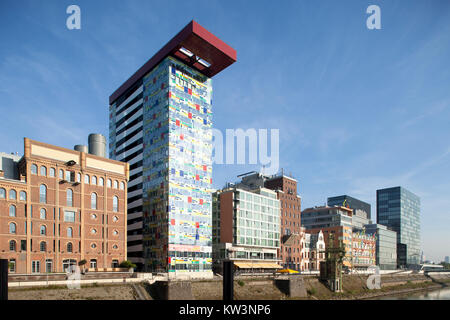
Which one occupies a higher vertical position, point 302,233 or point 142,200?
point 142,200

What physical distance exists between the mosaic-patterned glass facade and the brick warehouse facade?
12564 millimetres

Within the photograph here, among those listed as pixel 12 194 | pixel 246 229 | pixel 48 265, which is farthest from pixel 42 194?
pixel 246 229

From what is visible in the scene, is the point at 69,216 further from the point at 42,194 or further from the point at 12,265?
the point at 12,265

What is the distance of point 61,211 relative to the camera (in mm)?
82688

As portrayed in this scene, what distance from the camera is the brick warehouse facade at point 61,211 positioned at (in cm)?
Result: 7525

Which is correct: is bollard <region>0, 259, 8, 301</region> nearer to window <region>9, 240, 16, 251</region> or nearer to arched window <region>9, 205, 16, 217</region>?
window <region>9, 240, 16, 251</region>

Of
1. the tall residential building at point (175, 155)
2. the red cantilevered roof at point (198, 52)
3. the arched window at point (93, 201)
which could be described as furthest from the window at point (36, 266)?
the red cantilevered roof at point (198, 52)

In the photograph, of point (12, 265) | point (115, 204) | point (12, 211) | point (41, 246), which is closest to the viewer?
point (12, 265)

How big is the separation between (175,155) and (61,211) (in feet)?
114
